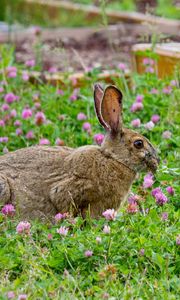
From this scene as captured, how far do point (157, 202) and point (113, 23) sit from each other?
322 inches

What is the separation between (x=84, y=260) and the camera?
5.09m

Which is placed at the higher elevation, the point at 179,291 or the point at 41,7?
the point at 179,291

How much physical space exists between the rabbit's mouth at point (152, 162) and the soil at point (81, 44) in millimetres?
4542

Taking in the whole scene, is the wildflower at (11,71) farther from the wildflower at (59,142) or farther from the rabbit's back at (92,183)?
the rabbit's back at (92,183)

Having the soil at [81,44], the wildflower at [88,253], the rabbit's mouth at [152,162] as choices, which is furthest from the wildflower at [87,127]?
the soil at [81,44]

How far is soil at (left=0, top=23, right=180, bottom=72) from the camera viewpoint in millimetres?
11227

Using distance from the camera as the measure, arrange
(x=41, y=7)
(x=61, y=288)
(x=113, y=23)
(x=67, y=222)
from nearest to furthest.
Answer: (x=61, y=288) < (x=67, y=222) < (x=113, y=23) < (x=41, y=7)

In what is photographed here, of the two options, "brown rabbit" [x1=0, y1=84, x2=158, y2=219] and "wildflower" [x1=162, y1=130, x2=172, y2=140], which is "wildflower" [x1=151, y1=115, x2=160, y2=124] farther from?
"brown rabbit" [x1=0, y1=84, x2=158, y2=219]

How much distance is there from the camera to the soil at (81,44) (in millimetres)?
11227

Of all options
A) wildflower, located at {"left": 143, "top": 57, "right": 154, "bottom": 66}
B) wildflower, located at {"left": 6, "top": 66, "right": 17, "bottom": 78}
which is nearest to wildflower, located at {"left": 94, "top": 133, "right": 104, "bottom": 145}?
wildflower, located at {"left": 143, "top": 57, "right": 154, "bottom": 66}

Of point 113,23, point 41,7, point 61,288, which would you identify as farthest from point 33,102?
point 41,7

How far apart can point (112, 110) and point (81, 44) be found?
627 cm

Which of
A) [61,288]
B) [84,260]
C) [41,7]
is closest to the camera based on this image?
[61,288]

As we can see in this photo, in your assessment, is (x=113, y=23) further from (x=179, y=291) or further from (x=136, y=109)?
(x=179, y=291)
